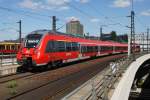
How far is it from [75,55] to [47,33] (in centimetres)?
962

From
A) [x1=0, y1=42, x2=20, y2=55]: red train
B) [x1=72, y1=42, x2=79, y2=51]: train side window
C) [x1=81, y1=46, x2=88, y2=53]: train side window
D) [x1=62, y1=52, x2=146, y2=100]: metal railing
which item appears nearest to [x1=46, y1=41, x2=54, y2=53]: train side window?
[x1=72, y1=42, x2=79, y2=51]: train side window

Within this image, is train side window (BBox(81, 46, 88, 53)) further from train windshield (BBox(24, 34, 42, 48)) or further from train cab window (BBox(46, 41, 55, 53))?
train windshield (BBox(24, 34, 42, 48))

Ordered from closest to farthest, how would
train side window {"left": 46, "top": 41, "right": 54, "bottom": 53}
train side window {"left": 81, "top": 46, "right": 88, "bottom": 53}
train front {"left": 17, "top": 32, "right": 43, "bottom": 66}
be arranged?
train front {"left": 17, "top": 32, "right": 43, "bottom": 66}, train side window {"left": 46, "top": 41, "right": 54, "bottom": 53}, train side window {"left": 81, "top": 46, "right": 88, "bottom": 53}

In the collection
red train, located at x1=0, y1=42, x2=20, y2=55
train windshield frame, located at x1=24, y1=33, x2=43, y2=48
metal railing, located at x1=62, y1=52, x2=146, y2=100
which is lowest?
metal railing, located at x1=62, y1=52, x2=146, y2=100

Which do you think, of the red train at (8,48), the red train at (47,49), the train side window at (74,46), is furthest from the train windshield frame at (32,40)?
the red train at (8,48)

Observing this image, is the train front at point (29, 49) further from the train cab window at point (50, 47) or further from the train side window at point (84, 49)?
the train side window at point (84, 49)

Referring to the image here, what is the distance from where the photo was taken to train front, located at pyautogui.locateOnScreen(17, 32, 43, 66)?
24.9m

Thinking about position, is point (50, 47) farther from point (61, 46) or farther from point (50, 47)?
point (61, 46)

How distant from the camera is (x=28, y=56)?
81.9ft

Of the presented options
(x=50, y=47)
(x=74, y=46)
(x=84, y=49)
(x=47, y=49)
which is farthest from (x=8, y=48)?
(x=47, y=49)

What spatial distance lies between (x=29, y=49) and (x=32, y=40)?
2.76ft

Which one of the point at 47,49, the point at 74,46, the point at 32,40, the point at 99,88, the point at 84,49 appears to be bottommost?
the point at 99,88

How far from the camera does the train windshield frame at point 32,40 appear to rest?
83.0ft

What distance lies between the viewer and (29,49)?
2514 cm
